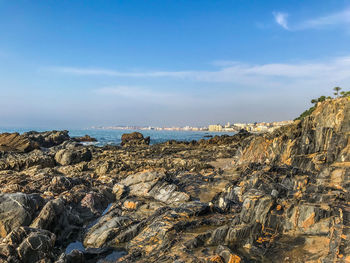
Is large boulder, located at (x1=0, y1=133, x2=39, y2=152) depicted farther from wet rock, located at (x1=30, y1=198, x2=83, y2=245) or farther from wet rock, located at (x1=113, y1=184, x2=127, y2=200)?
wet rock, located at (x1=30, y1=198, x2=83, y2=245)

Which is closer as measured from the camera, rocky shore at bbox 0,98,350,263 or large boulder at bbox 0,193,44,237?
rocky shore at bbox 0,98,350,263

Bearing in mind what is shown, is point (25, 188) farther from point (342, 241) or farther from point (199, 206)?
point (342, 241)

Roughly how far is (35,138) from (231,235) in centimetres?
6441

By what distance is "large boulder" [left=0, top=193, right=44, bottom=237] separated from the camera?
432 inches

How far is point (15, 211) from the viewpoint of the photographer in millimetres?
11508

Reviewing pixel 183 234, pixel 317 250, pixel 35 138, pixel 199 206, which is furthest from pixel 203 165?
pixel 35 138

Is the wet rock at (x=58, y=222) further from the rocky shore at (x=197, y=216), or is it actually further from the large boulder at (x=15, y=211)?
the large boulder at (x=15, y=211)

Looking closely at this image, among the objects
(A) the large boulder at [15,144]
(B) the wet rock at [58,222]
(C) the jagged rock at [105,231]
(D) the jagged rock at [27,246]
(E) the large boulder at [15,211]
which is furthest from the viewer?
(A) the large boulder at [15,144]

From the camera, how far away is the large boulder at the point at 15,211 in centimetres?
1097

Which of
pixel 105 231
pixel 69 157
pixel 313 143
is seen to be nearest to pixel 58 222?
pixel 105 231

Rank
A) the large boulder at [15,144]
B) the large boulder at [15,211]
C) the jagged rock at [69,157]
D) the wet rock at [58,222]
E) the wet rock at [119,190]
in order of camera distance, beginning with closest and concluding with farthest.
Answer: the large boulder at [15,211] < the wet rock at [58,222] < the wet rock at [119,190] < the jagged rock at [69,157] < the large boulder at [15,144]

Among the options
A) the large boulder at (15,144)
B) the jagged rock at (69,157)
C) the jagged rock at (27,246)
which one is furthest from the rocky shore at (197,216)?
the large boulder at (15,144)

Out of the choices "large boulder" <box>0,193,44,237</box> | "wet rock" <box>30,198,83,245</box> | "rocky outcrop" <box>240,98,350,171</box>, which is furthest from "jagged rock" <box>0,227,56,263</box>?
"rocky outcrop" <box>240,98,350,171</box>

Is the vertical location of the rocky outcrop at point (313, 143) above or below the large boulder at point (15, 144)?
above
